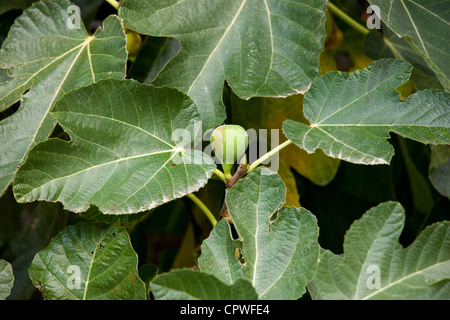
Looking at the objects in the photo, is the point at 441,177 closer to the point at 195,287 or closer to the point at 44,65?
the point at 195,287

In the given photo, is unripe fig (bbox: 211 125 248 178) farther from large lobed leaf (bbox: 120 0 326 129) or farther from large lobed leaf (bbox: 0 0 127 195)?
large lobed leaf (bbox: 0 0 127 195)

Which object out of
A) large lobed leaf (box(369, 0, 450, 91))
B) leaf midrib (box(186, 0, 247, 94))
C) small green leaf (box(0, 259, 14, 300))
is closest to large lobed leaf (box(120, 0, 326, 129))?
leaf midrib (box(186, 0, 247, 94))

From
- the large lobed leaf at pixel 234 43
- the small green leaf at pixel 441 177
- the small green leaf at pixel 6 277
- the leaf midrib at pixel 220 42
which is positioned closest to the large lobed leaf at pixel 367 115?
the large lobed leaf at pixel 234 43

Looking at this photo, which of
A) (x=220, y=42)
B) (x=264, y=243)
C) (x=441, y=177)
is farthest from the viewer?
(x=441, y=177)

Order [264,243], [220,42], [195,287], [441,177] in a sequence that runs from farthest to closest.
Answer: [441,177], [220,42], [264,243], [195,287]

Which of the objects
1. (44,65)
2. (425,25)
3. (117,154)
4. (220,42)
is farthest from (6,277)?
(425,25)

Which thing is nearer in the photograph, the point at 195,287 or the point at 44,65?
the point at 195,287
